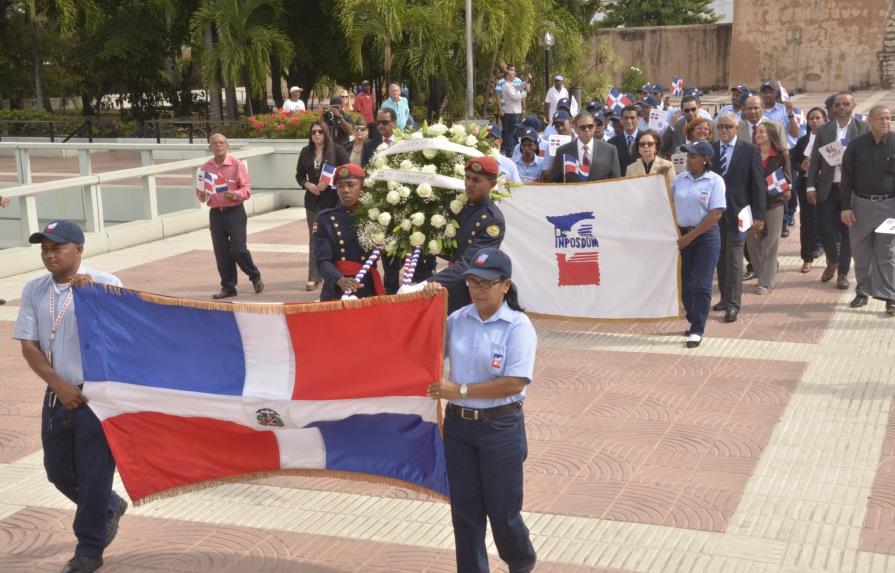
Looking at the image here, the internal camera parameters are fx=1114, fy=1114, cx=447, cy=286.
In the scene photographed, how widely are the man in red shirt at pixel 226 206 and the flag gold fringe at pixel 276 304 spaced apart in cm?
669

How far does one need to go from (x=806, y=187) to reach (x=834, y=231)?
2.83ft

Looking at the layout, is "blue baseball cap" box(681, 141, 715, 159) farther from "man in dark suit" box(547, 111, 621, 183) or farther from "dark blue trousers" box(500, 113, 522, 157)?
"dark blue trousers" box(500, 113, 522, 157)

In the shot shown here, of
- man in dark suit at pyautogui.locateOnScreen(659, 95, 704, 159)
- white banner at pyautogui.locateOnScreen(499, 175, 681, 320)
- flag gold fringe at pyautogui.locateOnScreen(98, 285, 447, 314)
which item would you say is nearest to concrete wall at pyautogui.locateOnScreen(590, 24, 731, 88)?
man in dark suit at pyautogui.locateOnScreen(659, 95, 704, 159)

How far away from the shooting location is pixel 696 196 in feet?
33.1

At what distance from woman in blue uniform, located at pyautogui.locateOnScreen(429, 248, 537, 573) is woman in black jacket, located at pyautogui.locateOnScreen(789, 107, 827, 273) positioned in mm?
8717

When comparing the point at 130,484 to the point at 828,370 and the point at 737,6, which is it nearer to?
the point at 828,370

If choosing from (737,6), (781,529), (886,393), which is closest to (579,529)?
(781,529)

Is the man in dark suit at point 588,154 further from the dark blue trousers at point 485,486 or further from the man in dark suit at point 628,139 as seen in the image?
the dark blue trousers at point 485,486

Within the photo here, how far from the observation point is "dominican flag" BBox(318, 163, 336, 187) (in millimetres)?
11672

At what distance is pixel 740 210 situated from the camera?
36.0 ft

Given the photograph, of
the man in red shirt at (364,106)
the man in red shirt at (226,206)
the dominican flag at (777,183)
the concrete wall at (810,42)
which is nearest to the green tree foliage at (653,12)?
the concrete wall at (810,42)

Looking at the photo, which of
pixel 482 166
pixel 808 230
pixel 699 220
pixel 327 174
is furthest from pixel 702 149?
pixel 327 174

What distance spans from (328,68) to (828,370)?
95.4 feet

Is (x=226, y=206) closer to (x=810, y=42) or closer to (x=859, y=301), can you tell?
(x=859, y=301)
